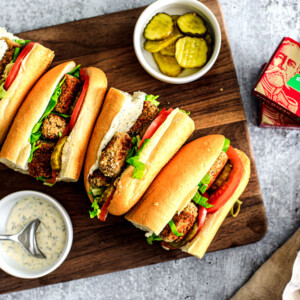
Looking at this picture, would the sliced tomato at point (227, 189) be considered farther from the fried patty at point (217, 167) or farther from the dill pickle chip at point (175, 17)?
the dill pickle chip at point (175, 17)

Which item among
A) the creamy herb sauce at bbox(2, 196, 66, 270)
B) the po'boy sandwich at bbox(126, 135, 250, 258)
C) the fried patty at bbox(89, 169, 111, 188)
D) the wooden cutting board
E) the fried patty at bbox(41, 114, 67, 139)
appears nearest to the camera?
the po'boy sandwich at bbox(126, 135, 250, 258)

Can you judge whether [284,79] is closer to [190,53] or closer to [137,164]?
[190,53]

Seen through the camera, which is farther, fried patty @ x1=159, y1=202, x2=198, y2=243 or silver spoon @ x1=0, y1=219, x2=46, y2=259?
silver spoon @ x1=0, y1=219, x2=46, y2=259

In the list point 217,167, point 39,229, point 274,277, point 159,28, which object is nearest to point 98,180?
point 39,229

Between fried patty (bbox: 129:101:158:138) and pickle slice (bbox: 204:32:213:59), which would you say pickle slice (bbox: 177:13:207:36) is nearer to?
pickle slice (bbox: 204:32:213:59)

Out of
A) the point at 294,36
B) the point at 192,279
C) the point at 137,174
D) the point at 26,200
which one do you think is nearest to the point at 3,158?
the point at 26,200

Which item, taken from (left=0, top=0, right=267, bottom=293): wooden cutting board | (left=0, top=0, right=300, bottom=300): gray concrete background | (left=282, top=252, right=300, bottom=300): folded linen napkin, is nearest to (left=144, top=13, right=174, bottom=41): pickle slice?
(left=0, top=0, right=267, bottom=293): wooden cutting board
